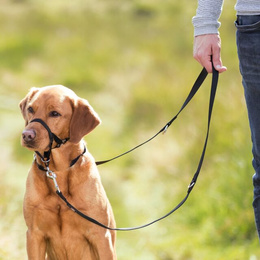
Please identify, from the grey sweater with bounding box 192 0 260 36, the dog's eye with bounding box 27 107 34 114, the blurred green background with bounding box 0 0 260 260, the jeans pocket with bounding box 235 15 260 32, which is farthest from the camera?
the blurred green background with bounding box 0 0 260 260

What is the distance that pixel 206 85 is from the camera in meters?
A: 8.94

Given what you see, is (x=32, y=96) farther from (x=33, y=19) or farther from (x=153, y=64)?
(x=33, y=19)

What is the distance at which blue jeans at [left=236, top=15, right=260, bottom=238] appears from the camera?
117 inches

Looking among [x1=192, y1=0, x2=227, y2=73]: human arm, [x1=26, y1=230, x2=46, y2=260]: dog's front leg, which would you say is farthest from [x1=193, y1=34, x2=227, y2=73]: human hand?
[x1=26, y1=230, x2=46, y2=260]: dog's front leg

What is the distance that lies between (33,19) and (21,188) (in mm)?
12814

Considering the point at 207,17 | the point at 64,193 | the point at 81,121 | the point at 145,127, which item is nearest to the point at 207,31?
the point at 207,17

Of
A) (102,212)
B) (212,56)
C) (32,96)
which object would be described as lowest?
(102,212)

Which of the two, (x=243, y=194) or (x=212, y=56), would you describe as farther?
(x=243, y=194)

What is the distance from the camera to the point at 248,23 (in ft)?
9.84

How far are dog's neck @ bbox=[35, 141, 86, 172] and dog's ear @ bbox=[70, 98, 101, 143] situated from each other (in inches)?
3.7

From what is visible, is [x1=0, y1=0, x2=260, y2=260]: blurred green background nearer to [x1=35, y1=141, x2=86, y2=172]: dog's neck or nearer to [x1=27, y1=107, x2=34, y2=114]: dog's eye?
[x1=35, y1=141, x2=86, y2=172]: dog's neck

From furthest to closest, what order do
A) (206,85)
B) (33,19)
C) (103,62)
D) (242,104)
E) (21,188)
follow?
(33,19) → (103,62) → (206,85) → (242,104) → (21,188)

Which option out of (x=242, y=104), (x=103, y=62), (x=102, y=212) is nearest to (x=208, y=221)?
(x=242, y=104)

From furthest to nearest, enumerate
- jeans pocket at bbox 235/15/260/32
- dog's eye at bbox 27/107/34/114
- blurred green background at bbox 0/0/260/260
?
blurred green background at bbox 0/0/260/260, dog's eye at bbox 27/107/34/114, jeans pocket at bbox 235/15/260/32
